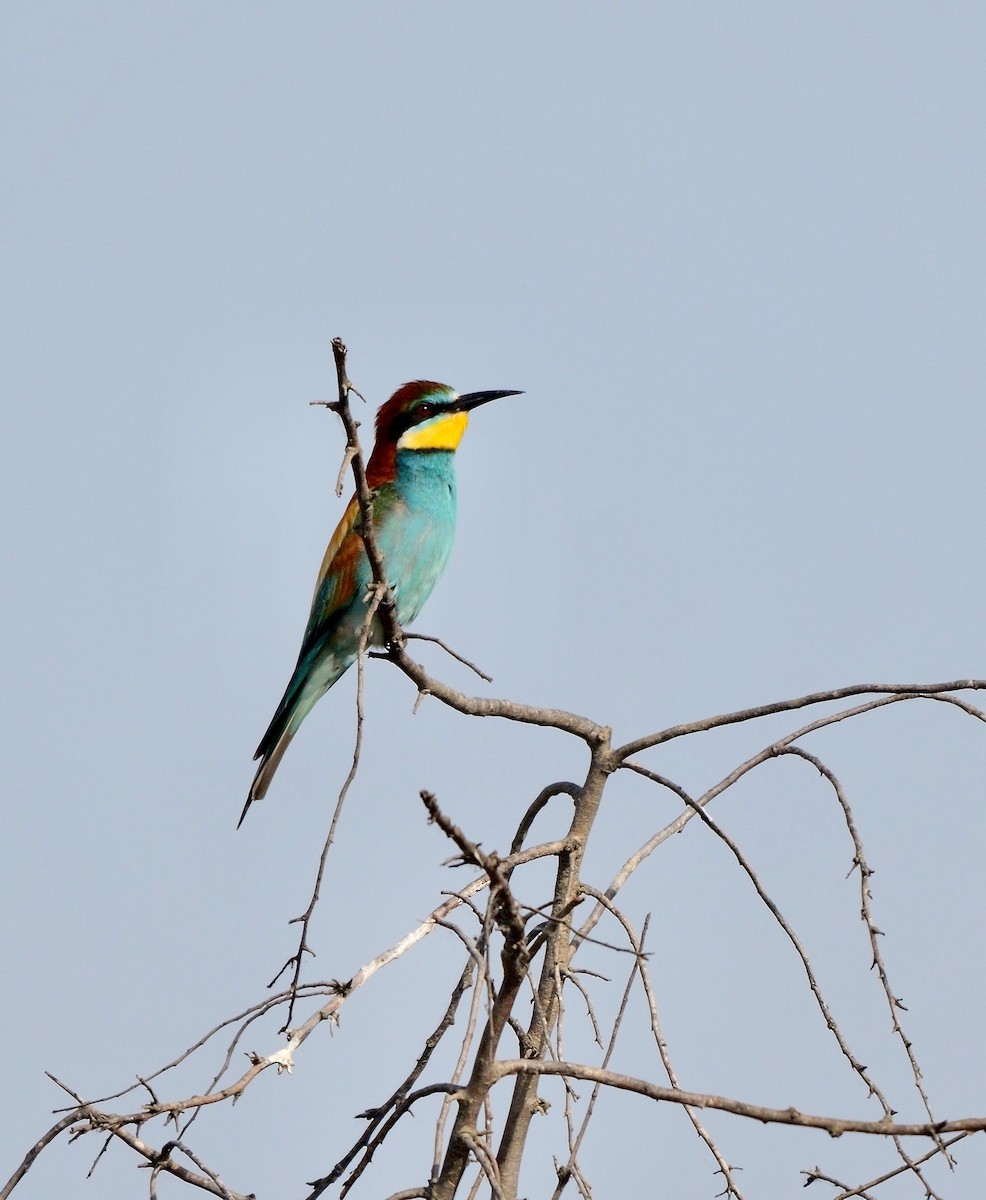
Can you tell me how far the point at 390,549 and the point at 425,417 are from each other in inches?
26.7

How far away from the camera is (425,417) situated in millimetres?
5957

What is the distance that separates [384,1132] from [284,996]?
31 centimetres

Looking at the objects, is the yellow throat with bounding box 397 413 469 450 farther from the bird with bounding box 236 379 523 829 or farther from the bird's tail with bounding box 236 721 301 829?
the bird's tail with bounding box 236 721 301 829

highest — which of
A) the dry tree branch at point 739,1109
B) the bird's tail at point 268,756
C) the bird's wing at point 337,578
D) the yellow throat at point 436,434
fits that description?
the yellow throat at point 436,434

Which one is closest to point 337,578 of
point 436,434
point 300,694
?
point 300,694

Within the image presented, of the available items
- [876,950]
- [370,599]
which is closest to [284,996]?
[370,599]

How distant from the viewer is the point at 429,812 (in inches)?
73.0

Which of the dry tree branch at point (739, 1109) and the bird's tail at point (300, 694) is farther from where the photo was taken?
the bird's tail at point (300, 694)

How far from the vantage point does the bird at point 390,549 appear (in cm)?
564

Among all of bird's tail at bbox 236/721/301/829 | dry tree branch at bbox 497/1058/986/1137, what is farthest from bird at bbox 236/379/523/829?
dry tree branch at bbox 497/1058/986/1137

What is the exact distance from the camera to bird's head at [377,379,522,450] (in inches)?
232

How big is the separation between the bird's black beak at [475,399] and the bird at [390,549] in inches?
1.7

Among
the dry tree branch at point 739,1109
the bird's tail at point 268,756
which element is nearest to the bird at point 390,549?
the bird's tail at point 268,756

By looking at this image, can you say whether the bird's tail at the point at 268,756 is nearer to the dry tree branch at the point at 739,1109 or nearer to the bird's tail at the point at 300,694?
the bird's tail at the point at 300,694
